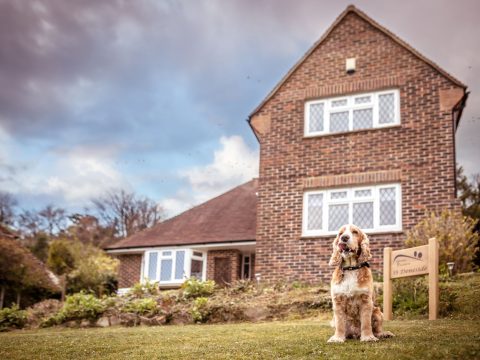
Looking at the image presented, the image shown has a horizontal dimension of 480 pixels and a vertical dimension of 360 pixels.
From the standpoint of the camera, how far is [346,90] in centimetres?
2062

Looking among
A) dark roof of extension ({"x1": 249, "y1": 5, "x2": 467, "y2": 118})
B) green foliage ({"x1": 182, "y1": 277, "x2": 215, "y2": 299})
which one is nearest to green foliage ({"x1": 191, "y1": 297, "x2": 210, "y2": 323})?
green foliage ({"x1": 182, "y1": 277, "x2": 215, "y2": 299})

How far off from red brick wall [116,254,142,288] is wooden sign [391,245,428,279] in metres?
15.8

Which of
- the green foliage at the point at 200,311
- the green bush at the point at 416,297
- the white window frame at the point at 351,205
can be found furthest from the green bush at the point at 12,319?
the green bush at the point at 416,297

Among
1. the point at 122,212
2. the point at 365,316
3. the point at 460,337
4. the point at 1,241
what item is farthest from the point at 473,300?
the point at 122,212

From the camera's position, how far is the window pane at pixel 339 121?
67.4ft

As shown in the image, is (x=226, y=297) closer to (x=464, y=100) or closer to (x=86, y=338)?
(x=86, y=338)

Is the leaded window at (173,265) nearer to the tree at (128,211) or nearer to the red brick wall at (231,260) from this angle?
the red brick wall at (231,260)

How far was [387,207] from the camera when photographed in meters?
19.2

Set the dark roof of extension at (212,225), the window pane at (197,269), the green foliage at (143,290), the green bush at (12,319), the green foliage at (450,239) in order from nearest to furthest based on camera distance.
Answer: the green foliage at (450,239), the green bush at (12,319), the green foliage at (143,290), the dark roof of extension at (212,225), the window pane at (197,269)

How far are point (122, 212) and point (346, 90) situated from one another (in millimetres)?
40413

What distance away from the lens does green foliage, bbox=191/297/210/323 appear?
50.8 ft

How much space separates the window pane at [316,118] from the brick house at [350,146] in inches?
1.4

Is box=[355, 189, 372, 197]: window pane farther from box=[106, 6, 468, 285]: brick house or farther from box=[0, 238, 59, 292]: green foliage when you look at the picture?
box=[0, 238, 59, 292]: green foliage

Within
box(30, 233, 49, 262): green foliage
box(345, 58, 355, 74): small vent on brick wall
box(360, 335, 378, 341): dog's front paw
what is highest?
box(345, 58, 355, 74): small vent on brick wall
